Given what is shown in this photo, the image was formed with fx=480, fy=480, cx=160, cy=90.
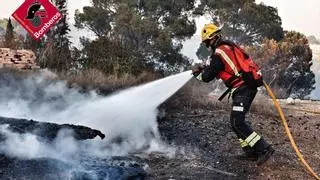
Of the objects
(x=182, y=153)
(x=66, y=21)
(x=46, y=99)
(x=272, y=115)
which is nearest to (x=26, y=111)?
(x=46, y=99)

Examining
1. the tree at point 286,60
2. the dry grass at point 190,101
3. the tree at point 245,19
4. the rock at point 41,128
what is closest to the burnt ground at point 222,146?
the dry grass at point 190,101

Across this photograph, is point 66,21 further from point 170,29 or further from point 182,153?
Answer: point 182,153

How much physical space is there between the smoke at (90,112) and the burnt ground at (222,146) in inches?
18.7

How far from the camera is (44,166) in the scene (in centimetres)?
552

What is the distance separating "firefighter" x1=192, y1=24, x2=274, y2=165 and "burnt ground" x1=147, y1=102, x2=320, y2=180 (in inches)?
13.2

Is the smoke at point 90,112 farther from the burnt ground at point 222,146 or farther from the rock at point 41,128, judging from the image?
the burnt ground at point 222,146

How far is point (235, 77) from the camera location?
6.63m

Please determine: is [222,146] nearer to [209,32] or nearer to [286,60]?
[209,32]

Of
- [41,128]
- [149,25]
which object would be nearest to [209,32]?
[41,128]

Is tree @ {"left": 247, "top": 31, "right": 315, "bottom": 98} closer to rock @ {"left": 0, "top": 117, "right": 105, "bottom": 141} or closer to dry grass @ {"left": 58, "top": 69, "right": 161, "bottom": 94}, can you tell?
dry grass @ {"left": 58, "top": 69, "right": 161, "bottom": 94}

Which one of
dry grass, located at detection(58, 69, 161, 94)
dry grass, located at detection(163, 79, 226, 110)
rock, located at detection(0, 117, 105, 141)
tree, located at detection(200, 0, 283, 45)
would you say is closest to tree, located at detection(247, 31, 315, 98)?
tree, located at detection(200, 0, 283, 45)

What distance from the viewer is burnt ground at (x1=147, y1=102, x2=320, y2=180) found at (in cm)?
649

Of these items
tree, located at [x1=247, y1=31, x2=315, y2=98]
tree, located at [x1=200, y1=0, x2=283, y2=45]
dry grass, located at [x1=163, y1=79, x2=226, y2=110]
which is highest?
tree, located at [x1=200, y1=0, x2=283, y2=45]

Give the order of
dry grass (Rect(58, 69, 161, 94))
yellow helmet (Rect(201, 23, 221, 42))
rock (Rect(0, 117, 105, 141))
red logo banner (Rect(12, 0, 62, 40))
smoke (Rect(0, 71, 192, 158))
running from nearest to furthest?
rock (Rect(0, 117, 105, 141)) → smoke (Rect(0, 71, 192, 158)) → yellow helmet (Rect(201, 23, 221, 42)) → dry grass (Rect(58, 69, 161, 94)) → red logo banner (Rect(12, 0, 62, 40))
